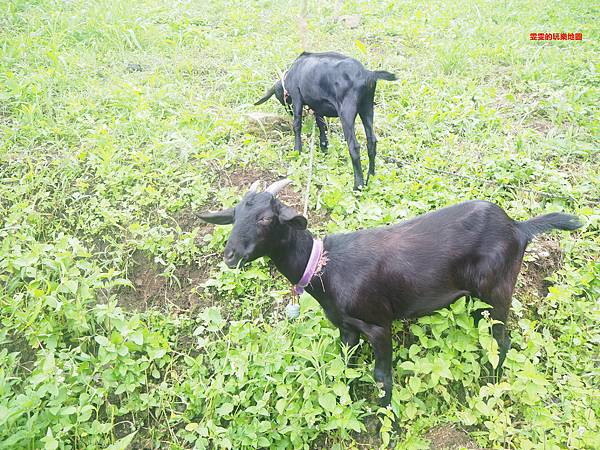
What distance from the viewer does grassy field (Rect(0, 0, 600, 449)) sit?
3.03 m

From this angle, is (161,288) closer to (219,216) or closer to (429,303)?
(219,216)

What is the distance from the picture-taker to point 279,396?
3160 mm

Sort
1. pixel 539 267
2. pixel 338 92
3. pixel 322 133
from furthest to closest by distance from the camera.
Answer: pixel 322 133 → pixel 338 92 → pixel 539 267

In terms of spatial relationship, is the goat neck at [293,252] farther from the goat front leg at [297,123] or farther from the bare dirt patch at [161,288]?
the goat front leg at [297,123]

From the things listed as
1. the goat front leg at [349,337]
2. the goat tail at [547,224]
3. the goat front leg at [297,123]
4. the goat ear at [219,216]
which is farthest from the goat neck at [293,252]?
the goat front leg at [297,123]

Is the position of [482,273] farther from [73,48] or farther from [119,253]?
[73,48]

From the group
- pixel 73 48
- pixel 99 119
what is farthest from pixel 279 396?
pixel 73 48

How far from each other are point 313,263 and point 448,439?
145cm

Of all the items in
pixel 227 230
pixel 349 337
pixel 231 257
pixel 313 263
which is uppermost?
pixel 231 257

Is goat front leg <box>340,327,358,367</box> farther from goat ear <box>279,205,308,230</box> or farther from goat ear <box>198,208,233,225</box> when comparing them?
goat ear <box>198,208,233,225</box>

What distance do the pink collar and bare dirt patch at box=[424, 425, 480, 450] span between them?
1301 mm

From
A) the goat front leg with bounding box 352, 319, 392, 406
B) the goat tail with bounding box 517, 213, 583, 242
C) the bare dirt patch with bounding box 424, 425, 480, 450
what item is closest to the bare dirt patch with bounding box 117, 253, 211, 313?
the goat front leg with bounding box 352, 319, 392, 406

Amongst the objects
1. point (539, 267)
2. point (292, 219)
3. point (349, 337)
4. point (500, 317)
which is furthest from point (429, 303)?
point (539, 267)

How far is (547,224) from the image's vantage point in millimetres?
3287
